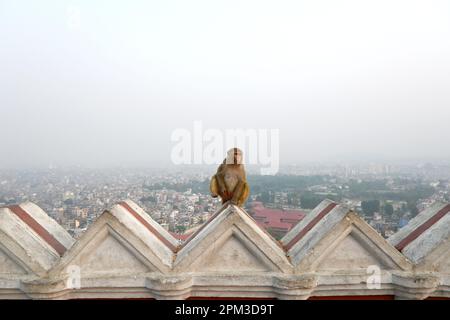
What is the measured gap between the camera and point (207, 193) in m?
8.29

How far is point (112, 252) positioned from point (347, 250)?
255 centimetres

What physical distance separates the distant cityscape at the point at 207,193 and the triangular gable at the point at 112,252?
8.6 inches

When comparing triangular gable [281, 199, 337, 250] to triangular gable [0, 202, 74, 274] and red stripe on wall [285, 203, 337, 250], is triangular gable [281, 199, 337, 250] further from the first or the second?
triangular gable [0, 202, 74, 274]

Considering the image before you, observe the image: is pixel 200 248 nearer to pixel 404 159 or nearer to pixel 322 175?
pixel 322 175

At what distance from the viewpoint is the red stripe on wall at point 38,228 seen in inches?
169

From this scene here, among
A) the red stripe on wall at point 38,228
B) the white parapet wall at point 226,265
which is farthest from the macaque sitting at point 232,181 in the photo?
the red stripe on wall at point 38,228

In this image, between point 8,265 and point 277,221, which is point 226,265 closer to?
point 8,265

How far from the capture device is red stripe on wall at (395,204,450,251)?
180 inches

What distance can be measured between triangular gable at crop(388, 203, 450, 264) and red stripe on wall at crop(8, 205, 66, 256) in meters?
4.01

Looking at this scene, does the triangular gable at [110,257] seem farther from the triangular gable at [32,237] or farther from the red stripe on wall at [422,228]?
the red stripe on wall at [422,228]
